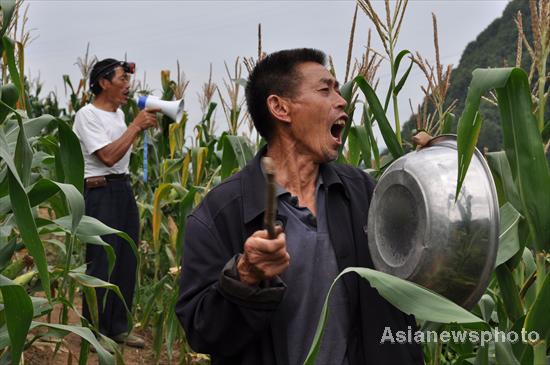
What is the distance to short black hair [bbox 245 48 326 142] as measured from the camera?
7.50ft

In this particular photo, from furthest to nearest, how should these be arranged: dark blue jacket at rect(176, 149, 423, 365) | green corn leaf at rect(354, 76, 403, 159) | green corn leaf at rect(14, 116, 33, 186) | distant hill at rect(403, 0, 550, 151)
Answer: distant hill at rect(403, 0, 550, 151), green corn leaf at rect(354, 76, 403, 159), green corn leaf at rect(14, 116, 33, 186), dark blue jacket at rect(176, 149, 423, 365)

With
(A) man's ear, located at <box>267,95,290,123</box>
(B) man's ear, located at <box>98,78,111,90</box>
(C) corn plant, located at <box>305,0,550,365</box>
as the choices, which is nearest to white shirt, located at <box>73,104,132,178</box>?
(B) man's ear, located at <box>98,78,111,90</box>

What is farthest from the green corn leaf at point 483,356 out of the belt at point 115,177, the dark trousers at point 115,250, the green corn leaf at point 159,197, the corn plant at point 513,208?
the belt at point 115,177

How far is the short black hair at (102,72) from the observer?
4859 millimetres

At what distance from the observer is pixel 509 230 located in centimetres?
223

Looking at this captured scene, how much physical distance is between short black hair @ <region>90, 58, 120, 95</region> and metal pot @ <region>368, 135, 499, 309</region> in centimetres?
321

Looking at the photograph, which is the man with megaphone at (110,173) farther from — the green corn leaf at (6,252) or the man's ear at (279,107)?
the man's ear at (279,107)

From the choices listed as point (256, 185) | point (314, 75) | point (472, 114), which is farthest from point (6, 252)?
point (472, 114)

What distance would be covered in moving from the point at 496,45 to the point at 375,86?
33.6 meters

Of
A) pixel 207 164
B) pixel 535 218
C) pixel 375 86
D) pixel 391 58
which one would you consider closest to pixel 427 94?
pixel 391 58

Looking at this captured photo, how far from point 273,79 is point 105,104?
2700 mm

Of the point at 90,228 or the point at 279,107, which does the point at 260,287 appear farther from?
the point at 90,228

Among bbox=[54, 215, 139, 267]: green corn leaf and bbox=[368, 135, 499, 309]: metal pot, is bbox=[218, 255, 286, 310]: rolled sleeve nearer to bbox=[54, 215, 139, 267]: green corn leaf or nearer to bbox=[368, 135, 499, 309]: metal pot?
bbox=[368, 135, 499, 309]: metal pot

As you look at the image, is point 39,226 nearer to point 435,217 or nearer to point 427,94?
point 427,94
